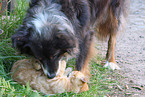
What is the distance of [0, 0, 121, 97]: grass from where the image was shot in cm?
239

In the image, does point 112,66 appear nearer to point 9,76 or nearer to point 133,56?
point 133,56

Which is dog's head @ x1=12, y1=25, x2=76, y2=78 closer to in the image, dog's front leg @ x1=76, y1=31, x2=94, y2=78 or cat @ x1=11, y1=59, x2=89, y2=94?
cat @ x1=11, y1=59, x2=89, y2=94

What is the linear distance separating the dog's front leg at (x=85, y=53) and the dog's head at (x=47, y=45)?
0.63 m

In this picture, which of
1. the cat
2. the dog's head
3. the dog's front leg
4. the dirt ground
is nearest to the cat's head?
the cat

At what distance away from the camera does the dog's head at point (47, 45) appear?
8.55 ft

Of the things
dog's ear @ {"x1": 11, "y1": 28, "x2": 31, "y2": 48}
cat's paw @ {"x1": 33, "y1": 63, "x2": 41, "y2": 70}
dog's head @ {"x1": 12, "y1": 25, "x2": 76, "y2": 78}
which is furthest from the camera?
cat's paw @ {"x1": 33, "y1": 63, "x2": 41, "y2": 70}

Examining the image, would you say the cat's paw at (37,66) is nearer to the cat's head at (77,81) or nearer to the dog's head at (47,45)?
the dog's head at (47,45)

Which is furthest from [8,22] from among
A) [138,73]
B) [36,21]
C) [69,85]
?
[138,73]

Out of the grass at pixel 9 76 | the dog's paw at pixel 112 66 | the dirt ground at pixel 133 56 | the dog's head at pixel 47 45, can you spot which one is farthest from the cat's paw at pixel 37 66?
the dog's paw at pixel 112 66

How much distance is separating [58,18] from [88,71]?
1329 millimetres

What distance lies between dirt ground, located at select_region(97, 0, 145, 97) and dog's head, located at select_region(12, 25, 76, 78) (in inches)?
54.5

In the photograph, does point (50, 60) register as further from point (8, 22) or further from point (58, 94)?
point (8, 22)

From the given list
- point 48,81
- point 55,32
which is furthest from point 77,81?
point 55,32

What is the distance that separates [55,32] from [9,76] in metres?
1.04
